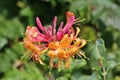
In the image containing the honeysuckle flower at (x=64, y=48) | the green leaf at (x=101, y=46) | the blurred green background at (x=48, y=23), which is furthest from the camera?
the blurred green background at (x=48, y=23)

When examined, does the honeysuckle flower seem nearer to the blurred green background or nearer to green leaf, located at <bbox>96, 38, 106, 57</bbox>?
green leaf, located at <bbox>96, 38, 106, 57</bbox>

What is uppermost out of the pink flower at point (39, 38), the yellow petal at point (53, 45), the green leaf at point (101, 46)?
the pink flower at point (39, 38)

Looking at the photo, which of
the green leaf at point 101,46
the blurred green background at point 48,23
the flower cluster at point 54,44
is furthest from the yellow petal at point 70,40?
the blurred green background at point 48,23

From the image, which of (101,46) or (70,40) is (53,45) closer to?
(70,40)

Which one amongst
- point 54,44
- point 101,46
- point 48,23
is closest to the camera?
point 54,44

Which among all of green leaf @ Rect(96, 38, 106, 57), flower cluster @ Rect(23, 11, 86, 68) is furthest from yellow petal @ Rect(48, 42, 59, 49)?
green leaf @ Rect(96, 38, 106, 57)

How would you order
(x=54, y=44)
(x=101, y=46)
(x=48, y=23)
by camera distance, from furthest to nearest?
(x=48, y=23) < (x=101, y=46) < (x=54, y=44)

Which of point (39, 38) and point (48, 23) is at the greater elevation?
point (48, 23)

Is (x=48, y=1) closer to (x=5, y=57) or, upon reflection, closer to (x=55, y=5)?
(x=55, y=5)

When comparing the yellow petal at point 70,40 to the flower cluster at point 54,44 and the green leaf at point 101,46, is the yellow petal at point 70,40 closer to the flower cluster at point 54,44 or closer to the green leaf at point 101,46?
the flower cluster at point 54,44

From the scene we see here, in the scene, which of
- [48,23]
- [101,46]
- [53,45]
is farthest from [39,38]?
[48,23]

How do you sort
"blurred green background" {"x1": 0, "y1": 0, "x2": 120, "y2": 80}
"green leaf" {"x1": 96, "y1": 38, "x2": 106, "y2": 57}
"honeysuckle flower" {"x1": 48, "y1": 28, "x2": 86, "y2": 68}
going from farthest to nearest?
"blurred green background" {"x1": 0, "y1": 0, "x2": 120, "y2": 80} < "green leaf" {"x1": 96, "y1": 38, "x2": 106, "y2": 57} < "honeysuckle flower" {"x1": 48, "y1": 28, "x2": 86, "y2": 68}

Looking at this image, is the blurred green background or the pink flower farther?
the blurred green background
